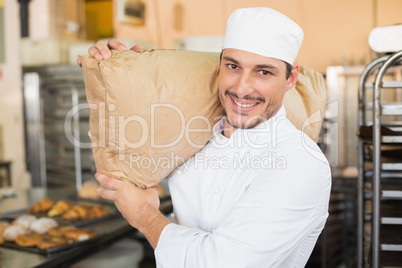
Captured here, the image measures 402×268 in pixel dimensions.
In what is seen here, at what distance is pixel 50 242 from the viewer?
172cm

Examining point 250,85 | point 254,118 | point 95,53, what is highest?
point 95,53

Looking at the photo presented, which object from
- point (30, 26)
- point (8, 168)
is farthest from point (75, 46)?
point (8, 168)

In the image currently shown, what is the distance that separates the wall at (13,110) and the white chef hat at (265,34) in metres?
4.02

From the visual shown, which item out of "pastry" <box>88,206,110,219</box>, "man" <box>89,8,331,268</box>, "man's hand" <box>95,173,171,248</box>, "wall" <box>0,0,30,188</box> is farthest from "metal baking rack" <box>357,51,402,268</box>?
"wall" <box>0,0,30,188</box>

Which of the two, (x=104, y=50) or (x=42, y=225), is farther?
(x=42, y=225)

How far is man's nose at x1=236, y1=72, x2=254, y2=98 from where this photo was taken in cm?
122

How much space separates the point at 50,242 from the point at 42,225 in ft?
0.89

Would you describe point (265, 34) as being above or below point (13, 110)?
above

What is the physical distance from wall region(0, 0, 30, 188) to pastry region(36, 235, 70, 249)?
3.21m

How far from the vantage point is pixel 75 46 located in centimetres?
418

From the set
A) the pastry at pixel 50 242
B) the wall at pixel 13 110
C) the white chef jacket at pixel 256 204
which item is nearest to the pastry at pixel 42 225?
the pastry at pixel 50 242

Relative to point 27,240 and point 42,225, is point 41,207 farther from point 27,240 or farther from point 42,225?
point 27,240

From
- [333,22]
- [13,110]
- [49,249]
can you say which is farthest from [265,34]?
[13,110]

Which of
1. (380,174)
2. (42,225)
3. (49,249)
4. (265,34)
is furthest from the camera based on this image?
(42,225)
